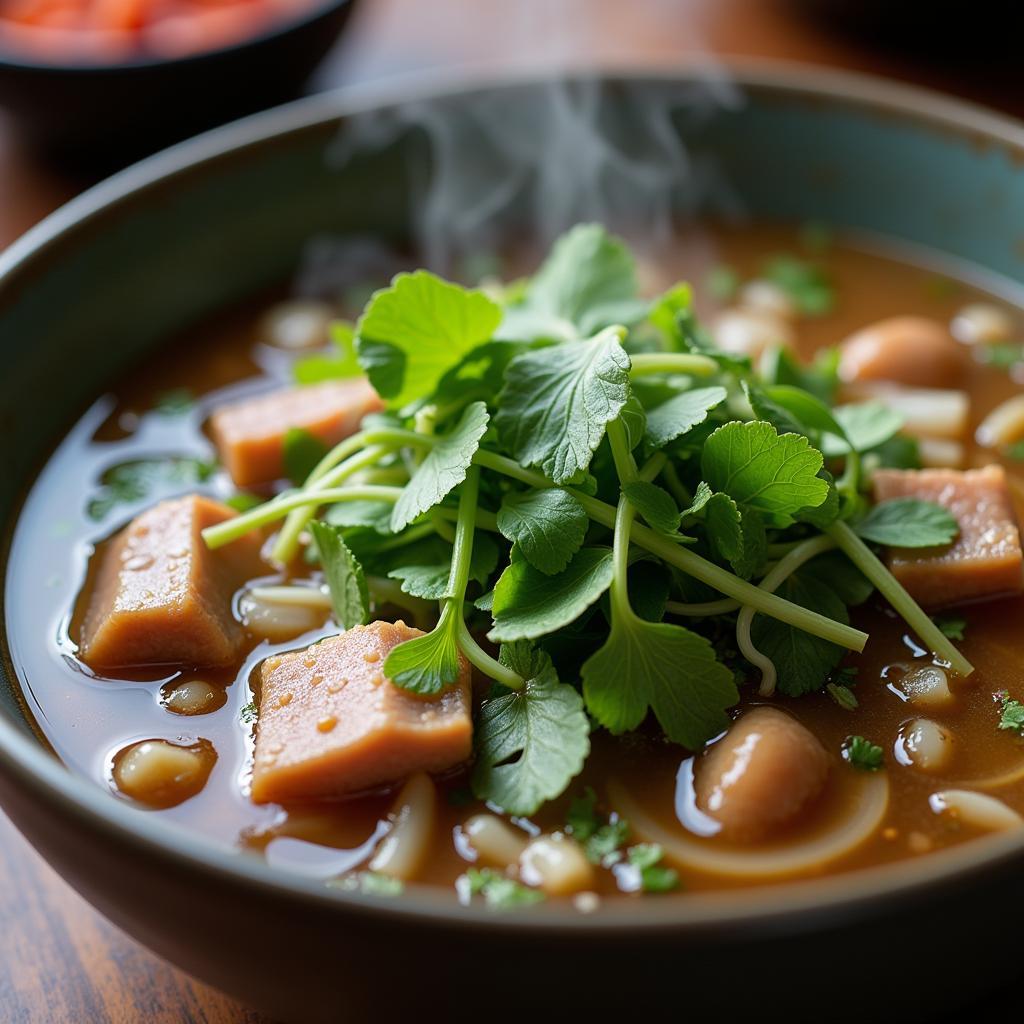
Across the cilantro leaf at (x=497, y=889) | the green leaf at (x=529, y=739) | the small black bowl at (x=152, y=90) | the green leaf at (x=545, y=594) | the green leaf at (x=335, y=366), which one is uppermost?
the small black bowl at (x=152, y=90)

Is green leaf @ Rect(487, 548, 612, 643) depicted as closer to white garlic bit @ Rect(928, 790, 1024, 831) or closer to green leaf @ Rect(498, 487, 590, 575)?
green leaf @ Rect(498, 487, 590, 575)

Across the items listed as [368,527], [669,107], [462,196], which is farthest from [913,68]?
[368,527]

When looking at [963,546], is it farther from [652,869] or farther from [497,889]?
[497,889]

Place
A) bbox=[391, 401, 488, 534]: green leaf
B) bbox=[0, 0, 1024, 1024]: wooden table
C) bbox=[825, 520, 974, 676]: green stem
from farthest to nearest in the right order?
bbox=[0, 0, 1024, 1024]: wooden table
bbox=[825, 520, 974, 676]: green stem
bbox=[391, 401, 488, 534]: green leaf

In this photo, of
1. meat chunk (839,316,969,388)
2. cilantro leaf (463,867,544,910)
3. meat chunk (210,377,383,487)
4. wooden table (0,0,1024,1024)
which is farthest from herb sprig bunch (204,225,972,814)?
wooden table (0,0,1024,1024)

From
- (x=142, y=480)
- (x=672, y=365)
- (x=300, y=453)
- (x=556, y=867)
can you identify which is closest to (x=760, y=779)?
(x=556, y=867)

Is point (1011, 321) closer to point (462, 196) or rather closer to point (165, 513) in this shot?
point (462, 196)

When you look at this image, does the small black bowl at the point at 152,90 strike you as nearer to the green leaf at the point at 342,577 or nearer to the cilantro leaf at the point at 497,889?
the green leaf at the point at 342,577

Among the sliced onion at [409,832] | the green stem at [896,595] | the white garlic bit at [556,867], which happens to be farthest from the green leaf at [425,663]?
the green stem at [896,595]
